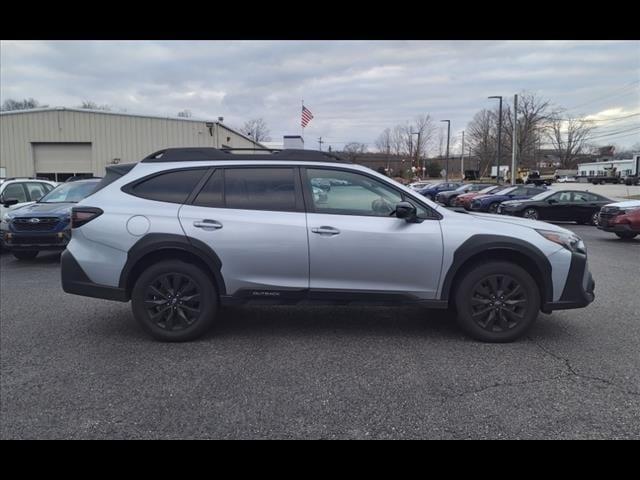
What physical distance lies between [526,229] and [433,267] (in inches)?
38.8

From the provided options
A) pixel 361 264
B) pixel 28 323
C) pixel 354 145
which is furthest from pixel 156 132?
pixel 354 145

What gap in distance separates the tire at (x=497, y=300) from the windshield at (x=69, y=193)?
877 cm

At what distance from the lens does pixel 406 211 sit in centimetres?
441

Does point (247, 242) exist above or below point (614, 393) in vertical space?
above

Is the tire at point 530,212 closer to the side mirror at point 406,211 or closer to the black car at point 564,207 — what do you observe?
the black car at point 564,207

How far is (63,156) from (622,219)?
28.0 m

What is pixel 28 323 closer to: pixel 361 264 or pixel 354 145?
pixel 361 264

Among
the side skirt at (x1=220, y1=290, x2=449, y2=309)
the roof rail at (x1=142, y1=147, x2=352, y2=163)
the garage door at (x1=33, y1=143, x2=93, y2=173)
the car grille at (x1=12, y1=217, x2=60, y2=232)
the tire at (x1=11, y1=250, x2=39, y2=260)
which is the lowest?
the tire at (x1=11, y1=250, x2=39, y2=260)

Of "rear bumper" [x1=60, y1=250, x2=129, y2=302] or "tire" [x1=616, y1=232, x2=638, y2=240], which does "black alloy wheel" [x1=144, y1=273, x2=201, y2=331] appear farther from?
"tire" [x1=616, y1=232, x2=638, y2=240]

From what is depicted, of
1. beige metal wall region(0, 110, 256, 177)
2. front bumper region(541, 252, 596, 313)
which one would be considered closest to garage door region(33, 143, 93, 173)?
beige metal wall region(0, 110, 256, 177)

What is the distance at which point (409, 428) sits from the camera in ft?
9.96

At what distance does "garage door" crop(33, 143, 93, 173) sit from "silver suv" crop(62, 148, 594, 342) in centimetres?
2628

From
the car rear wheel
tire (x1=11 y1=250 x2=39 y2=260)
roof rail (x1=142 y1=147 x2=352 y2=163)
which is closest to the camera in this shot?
roof rail (x1=142 y1=147 x2=352 y2=163)

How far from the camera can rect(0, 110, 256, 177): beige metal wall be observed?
27.3 meters
